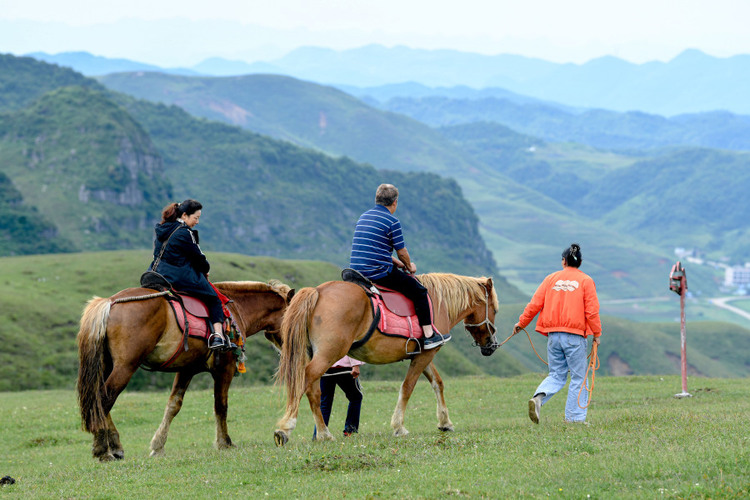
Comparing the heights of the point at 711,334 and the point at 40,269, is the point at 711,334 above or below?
below

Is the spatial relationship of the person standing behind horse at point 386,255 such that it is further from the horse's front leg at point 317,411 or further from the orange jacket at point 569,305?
the horse's front leg at point 317,411

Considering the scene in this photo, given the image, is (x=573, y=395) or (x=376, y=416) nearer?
(x=573, y=395)

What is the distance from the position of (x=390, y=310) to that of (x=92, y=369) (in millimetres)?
4600

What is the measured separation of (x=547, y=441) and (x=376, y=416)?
356 inches

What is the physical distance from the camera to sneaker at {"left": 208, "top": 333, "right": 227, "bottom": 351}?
12891 millimetres

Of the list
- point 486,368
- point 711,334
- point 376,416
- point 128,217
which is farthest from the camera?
point 128,217

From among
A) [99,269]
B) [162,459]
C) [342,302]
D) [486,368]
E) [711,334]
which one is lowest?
[711,334]

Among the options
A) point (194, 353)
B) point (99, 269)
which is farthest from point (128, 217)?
point (194, 353)

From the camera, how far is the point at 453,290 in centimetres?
1404

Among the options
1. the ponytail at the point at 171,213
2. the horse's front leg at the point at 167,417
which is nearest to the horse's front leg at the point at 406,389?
the horse's front leg at the point at 167,417

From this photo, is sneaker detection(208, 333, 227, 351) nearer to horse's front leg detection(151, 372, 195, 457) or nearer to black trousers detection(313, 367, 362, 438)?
horse's front leg detection(151, 372, 195, 457)

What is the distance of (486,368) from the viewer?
91688 mm

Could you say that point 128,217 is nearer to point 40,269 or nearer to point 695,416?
point 40,269

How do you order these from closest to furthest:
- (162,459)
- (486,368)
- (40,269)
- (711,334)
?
(162,459)
(40,269)
(486,368)
(711,334)
